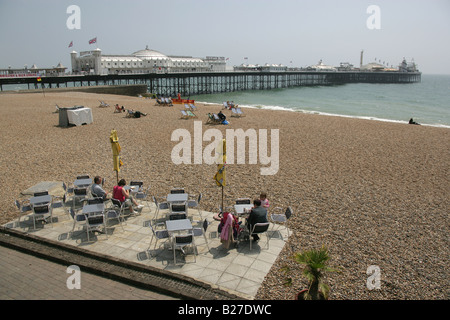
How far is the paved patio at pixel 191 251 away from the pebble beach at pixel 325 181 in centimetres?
26

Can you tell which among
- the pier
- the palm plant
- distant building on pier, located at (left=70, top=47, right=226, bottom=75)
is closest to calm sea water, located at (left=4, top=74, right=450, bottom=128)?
the pier

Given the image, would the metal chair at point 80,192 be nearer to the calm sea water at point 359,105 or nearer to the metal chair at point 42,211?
the metal chair at point 42,211

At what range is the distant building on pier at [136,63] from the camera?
50.1 meters

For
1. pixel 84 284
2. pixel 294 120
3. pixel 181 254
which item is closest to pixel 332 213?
pixel 181 254

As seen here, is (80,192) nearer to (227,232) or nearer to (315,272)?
(227,232)

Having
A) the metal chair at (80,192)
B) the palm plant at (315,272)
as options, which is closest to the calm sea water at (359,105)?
the metal chair at (80,192)

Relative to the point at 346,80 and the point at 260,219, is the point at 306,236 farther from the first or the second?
the point at 346,80

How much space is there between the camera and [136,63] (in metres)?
61.5

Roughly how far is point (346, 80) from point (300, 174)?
336 feet

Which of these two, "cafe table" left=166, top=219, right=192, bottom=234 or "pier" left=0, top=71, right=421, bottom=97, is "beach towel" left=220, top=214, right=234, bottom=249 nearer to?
"cafe table" left=166, top=219, right=192, bottom=234

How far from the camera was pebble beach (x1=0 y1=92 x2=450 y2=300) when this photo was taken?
5035 mm

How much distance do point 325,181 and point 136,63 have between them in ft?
194

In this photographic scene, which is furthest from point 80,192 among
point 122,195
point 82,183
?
point 122,195

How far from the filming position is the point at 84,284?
4.68 m
